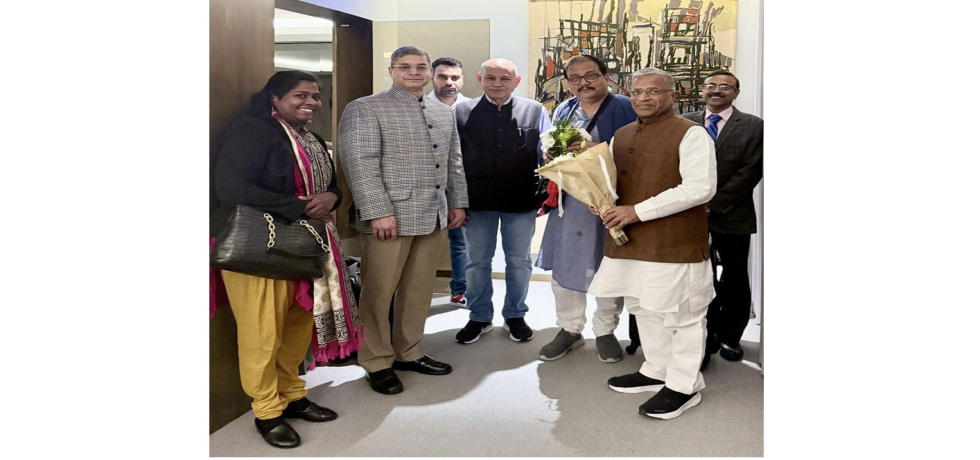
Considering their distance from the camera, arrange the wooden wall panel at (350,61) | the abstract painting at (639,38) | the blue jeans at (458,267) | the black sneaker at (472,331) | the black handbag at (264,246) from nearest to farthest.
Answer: the black handbag at (264,246) → the wooden wall panel at (350,61) → the black sneaker at (472,331) → the blue jeans at (458,267) → the abstract painting at (639,38)

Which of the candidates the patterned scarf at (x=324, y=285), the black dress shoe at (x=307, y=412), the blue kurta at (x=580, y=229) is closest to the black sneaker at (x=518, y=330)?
the blue kurta at (x=580, y=229)

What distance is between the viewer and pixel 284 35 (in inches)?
107

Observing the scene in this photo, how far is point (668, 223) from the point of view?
2.69m

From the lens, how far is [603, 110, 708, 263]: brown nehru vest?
268 cm

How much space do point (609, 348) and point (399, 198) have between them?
121 centimetres

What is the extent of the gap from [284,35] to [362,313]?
1.19m

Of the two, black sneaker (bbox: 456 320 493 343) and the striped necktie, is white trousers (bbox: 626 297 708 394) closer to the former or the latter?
the striped necktie

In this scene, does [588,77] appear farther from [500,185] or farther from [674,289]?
[674,289]

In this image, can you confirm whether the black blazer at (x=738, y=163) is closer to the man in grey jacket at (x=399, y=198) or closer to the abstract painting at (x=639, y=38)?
the man in grey jacket at (x=399, y=198)

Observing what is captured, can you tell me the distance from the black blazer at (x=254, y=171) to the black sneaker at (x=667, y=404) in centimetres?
148

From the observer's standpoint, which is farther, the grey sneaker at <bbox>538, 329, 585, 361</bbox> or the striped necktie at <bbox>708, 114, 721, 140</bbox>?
the grey sneaker at <bbox>538, 329, 585, 361</bbox>

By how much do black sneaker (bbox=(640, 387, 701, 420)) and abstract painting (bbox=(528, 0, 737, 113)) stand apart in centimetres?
212

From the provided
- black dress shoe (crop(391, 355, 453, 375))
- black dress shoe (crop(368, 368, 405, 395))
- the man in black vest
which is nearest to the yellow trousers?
black dress shoe (crop(368, 368, 405, 395))

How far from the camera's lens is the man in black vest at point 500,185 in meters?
3.46
